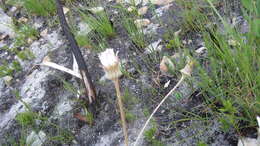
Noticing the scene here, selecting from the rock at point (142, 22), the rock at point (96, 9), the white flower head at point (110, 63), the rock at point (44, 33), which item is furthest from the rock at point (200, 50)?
the rock at point (44, 33)

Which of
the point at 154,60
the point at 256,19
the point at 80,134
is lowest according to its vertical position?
the point at 80,134

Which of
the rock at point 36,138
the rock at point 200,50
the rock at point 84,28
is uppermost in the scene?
the rock at point 84,28

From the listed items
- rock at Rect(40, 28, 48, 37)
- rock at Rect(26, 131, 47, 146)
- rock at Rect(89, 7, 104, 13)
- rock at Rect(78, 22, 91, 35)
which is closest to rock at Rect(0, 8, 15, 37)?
rock at Rect(40, 28, 48, 37)

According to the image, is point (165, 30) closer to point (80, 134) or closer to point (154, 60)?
point (154, 60)

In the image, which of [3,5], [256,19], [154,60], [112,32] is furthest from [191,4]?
[3,5]

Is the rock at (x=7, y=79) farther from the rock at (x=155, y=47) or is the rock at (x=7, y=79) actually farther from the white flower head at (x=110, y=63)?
the white flower head at (x=110, y=63)

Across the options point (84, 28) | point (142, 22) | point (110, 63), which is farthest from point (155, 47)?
point (110, 63)

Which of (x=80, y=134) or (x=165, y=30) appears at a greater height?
(x=165, y=30)

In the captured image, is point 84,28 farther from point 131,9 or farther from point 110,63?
point 110,63
